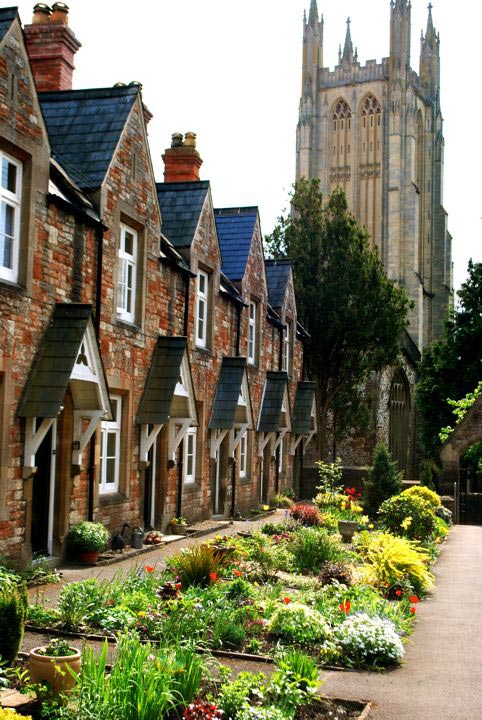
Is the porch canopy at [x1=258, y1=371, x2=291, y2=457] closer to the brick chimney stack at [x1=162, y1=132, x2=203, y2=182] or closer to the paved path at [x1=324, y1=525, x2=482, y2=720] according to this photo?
the brick chimney stack at [x1=162, y1=132, x2=203, y2=182]

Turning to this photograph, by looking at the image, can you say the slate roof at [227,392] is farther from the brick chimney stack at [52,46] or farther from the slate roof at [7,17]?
the slate roof at [7,17]

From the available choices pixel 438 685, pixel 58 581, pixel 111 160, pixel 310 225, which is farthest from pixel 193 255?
pixel 310 225

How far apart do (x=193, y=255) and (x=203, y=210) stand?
1.30 m

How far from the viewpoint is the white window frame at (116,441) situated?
48.4 ft

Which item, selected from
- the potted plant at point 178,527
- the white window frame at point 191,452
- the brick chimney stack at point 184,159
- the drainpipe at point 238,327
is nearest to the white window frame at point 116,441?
the potted plant at point 178,527

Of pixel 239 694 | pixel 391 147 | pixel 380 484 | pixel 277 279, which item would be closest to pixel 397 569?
pixel 239 694

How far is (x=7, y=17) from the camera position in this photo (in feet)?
38.3

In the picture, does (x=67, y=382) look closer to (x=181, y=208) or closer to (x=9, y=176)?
(x=9, y=176)

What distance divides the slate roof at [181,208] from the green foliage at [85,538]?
7.73 m

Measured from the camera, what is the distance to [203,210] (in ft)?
64.2

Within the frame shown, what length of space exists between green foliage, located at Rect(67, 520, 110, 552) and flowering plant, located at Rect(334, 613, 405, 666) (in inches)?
207

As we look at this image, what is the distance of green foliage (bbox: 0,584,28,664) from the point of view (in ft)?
22.2

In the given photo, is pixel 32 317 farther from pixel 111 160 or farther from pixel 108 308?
pixel 111 160

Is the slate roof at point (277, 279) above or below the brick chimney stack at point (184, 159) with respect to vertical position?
below
